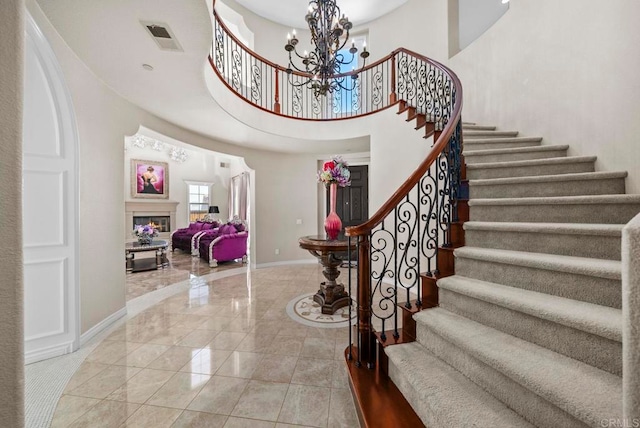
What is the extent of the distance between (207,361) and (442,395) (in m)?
1.84

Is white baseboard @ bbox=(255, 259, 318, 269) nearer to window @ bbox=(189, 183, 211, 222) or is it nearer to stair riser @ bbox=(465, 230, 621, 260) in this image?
stair riser @ bbox=(465, 230, 621, 260)

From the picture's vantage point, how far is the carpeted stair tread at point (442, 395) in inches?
39.3

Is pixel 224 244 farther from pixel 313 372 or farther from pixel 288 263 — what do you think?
pixel 313 372

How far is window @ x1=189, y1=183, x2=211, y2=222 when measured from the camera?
9.07 m

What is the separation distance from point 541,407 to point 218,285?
429 centimetres

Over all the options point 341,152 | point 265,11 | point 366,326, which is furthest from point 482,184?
point 265,11

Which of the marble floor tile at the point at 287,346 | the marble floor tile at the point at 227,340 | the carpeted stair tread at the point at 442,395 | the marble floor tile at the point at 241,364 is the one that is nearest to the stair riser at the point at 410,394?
the carpeted stair tread at the point at 442,395

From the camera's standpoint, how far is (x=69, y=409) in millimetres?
1604

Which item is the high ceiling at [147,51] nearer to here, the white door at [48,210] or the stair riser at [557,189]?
the white door at [48,210]

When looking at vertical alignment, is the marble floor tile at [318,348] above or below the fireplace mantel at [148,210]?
below

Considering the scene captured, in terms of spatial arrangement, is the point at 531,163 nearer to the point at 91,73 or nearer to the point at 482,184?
the point at 482,184

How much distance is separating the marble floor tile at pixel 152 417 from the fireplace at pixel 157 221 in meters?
7.77

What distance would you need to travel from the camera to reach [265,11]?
215 inches

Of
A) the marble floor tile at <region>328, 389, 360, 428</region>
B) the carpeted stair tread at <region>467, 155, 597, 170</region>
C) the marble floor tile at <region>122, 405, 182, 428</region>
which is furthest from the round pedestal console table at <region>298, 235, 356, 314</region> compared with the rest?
the marble floor tile at <region>122, 405, 182, 428</region>
